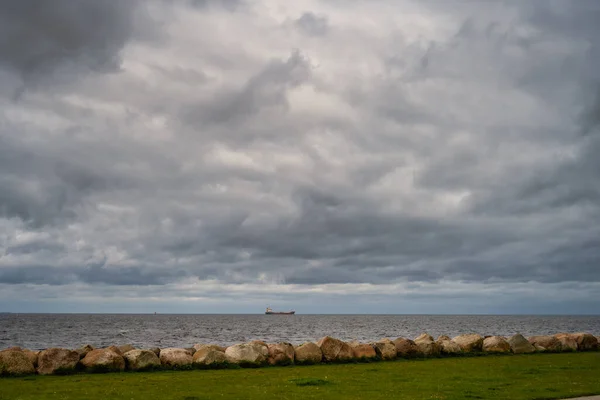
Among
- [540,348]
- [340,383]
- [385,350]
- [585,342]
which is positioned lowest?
[340,383]

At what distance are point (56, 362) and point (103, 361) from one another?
2.09m

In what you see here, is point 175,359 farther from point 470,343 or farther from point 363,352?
point 470,343

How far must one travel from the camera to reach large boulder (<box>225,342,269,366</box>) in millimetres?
29969

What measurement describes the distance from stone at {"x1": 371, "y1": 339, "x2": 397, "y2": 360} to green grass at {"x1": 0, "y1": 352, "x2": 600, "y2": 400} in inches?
100

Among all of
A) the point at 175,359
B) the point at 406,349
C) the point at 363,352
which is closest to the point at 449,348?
the point at 406,349

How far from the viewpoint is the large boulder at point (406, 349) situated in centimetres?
3462

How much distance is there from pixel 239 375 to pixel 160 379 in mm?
3605

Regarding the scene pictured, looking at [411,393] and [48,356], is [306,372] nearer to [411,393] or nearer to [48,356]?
[411,393]

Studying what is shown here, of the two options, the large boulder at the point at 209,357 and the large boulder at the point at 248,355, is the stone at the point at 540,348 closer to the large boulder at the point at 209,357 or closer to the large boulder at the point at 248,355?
the large boulder at the point at 248,355

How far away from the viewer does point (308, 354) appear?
31.7 m

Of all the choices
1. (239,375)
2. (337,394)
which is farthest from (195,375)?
(337,394)

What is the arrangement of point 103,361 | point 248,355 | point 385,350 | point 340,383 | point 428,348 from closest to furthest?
point 340,383, point 103,361, point 248,355, point 385,350, point 428,348

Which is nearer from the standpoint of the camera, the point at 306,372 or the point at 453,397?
the point at 453,397

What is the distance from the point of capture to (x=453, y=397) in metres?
19.1
